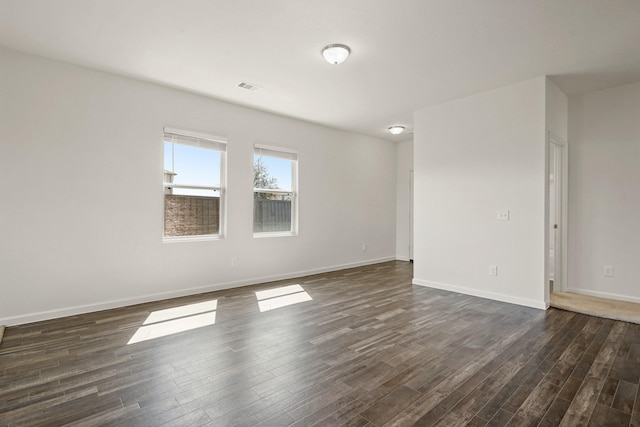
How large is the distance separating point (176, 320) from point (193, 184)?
1.92 meters

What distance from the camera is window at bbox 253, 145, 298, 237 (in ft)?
17.1

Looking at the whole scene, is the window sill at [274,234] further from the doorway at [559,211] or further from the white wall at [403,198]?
the doorway at [559,211]

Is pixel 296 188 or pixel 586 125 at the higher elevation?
pixel 586 125

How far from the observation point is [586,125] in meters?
4.33

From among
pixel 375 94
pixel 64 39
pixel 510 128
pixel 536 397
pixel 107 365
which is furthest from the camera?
pixel 375 94

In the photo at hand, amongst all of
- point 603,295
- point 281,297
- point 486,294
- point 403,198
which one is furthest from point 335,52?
point 403,198

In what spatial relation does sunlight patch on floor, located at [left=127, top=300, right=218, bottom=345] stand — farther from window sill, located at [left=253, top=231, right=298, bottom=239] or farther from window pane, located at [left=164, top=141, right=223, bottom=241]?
Answer: window sill, located at [left=253, top=231, right=298, bottom=239]

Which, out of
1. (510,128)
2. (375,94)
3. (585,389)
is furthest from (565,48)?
(585,389)

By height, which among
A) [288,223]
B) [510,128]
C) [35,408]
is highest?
[510,128]

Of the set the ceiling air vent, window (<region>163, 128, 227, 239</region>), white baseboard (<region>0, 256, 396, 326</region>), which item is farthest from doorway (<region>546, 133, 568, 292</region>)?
window (<region>163, 128, 227, 239</region>)

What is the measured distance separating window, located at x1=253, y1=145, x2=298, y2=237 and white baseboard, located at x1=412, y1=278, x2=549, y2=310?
242cm

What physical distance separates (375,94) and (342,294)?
285 centimetres

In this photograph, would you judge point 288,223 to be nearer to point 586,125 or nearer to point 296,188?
point 296,188

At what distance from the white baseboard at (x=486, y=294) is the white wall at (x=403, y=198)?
2381 millimetres
